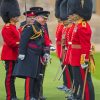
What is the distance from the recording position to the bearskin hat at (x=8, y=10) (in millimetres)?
9609

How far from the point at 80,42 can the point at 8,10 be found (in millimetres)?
2002

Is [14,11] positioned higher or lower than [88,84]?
higher

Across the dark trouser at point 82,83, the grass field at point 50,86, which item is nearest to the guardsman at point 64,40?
the grass field at point 50,86

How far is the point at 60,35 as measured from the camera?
1064cm

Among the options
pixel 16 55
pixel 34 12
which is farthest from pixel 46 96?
pixel 34 12

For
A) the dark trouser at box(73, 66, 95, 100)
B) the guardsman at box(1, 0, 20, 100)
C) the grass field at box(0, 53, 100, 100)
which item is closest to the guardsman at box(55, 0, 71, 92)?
the grass field at box(0, 53, 100, 100)

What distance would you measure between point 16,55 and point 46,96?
1044 millimetres

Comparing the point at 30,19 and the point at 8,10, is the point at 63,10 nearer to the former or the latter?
the point at 8,10

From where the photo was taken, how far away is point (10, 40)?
9.16 m

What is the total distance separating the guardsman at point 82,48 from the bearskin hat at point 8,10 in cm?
145

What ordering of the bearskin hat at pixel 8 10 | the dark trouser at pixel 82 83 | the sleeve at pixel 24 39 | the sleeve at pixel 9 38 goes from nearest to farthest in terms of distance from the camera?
the dark trouser at pixel 82 83
the sleeve at pixel 24 39
the sleeve at pixel 9 38
the bearskin hat at pixel 8 10

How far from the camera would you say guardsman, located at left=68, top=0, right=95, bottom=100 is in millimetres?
8141

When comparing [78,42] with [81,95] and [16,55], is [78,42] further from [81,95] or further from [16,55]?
[16,55]

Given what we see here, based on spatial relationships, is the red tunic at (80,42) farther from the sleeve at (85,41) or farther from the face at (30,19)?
the face at (30,19)
